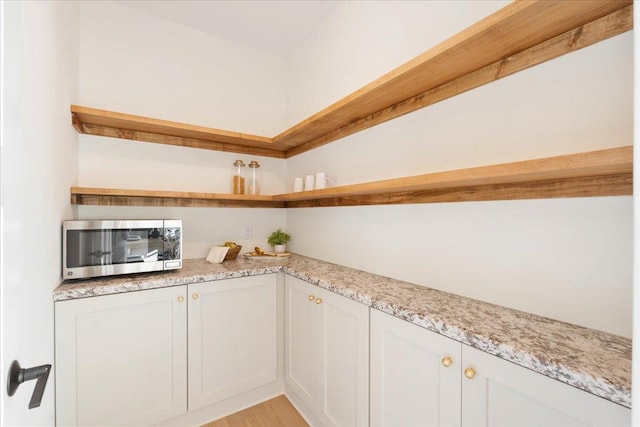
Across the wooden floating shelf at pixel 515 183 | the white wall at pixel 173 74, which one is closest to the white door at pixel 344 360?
the wooden floating shelf at pixel 515 183

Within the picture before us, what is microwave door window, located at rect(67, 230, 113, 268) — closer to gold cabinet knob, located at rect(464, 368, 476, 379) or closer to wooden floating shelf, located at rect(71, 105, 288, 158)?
wooden floating shelf, located at rect(71, 105, 288, 158)

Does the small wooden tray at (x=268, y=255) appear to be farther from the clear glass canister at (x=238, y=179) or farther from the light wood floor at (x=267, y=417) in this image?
the light wood floor at (x=267, y=417)

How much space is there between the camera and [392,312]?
3.84 feet

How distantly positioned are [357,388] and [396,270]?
63 centimetres

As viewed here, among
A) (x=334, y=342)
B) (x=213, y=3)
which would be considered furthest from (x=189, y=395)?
(x=213, y=3)

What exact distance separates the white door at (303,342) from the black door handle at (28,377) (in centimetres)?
117

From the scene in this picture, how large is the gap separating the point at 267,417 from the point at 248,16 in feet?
9.32

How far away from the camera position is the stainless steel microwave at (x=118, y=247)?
1485 mm

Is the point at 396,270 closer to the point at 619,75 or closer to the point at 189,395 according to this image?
the point at 619,75

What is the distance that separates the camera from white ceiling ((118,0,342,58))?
2.02 m

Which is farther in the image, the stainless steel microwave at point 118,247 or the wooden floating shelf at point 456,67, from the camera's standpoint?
the stainless steel microwave at point 118,247

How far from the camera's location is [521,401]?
797 mm

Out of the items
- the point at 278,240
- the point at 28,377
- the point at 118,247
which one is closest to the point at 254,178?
the point at 278,240

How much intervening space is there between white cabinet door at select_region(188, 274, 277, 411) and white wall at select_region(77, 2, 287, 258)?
661 mm
